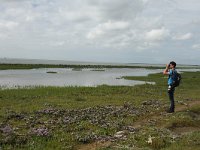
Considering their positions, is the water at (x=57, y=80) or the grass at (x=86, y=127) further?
the water at (x=57, y=80)

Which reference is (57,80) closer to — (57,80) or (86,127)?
(57,80)

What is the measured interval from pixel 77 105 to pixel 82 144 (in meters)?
10.7

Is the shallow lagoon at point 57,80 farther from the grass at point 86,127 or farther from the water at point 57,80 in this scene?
the grass at point 86,127

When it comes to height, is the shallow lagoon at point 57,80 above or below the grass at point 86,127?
below

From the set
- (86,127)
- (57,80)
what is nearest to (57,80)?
(57,80)

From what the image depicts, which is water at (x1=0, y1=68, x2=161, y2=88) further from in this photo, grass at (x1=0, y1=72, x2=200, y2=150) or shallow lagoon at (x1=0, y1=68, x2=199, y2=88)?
grass at (x1=0, y1=72, x2=200, y2=150)

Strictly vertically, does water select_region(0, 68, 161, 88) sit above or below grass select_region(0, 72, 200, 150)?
below

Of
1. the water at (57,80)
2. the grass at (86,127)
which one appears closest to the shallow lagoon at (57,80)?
the water at (57,80)

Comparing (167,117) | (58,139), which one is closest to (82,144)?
(58,139)

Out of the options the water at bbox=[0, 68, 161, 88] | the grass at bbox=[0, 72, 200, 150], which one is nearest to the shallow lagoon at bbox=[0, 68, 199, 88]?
the water at bbox=[0, 68, 161, 88]

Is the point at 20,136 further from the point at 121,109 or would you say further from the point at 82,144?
the point at 121,109

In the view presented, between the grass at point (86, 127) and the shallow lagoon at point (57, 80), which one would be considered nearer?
the grass at point (86, 127)

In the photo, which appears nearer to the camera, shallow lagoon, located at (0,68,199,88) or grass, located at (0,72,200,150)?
grass, located at (0,72,200,150)

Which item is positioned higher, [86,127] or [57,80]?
[86,127]
